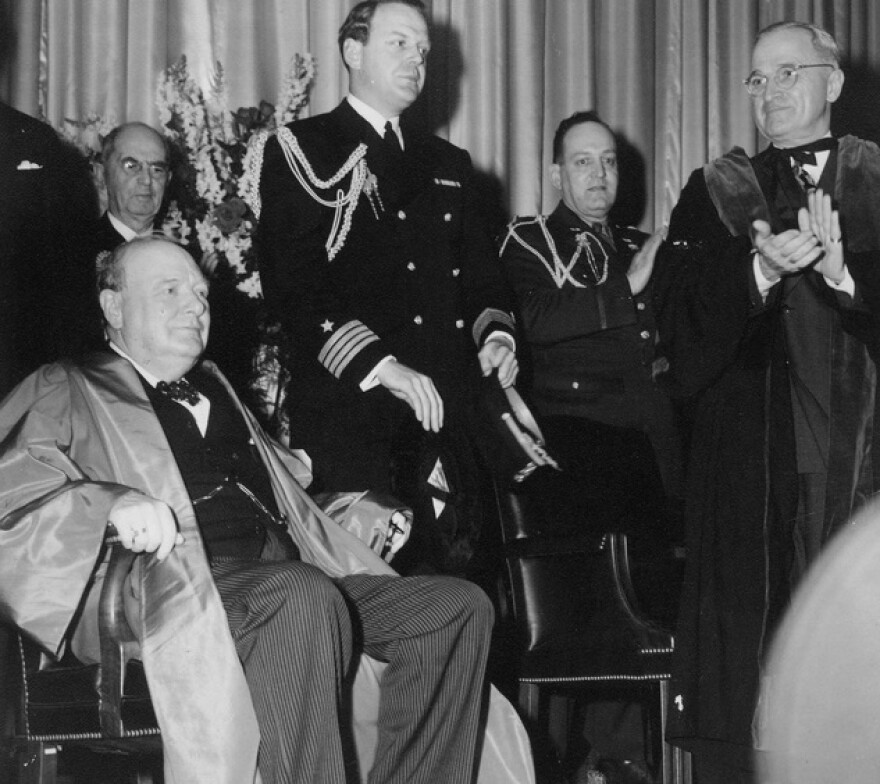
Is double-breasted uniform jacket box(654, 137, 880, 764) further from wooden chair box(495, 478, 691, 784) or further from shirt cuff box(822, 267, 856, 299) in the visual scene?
wooden chair box(495, 478, 691, 784)

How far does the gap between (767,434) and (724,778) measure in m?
0.83

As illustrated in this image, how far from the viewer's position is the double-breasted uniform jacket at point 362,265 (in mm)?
3227

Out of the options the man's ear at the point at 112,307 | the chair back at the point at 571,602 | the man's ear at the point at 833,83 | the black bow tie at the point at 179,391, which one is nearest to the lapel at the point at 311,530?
the black bow tie at the point at 179,391

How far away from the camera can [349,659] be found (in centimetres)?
264

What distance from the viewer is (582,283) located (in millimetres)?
3803

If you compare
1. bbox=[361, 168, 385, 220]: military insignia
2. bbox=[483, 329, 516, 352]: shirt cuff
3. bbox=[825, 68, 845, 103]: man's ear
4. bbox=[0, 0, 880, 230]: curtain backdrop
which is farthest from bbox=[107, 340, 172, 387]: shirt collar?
bbox=[825, 68, 845, 103]: man's ear

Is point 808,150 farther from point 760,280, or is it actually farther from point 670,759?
point 670,759

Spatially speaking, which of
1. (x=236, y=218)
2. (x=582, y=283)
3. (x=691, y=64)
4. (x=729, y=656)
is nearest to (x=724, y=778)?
(x=729, y=656)

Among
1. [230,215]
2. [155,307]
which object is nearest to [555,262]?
[230,215]

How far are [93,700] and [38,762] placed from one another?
0.19m

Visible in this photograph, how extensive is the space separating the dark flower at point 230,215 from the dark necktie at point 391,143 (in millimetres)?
671

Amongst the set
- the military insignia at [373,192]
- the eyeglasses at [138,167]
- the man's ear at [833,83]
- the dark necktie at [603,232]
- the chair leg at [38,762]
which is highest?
the man's ear at [833,83]

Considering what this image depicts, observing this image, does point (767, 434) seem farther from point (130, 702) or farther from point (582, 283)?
point (130, 702)

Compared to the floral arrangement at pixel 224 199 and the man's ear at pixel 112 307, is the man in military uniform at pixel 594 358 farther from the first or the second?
the man's ear at pixel 112 307
